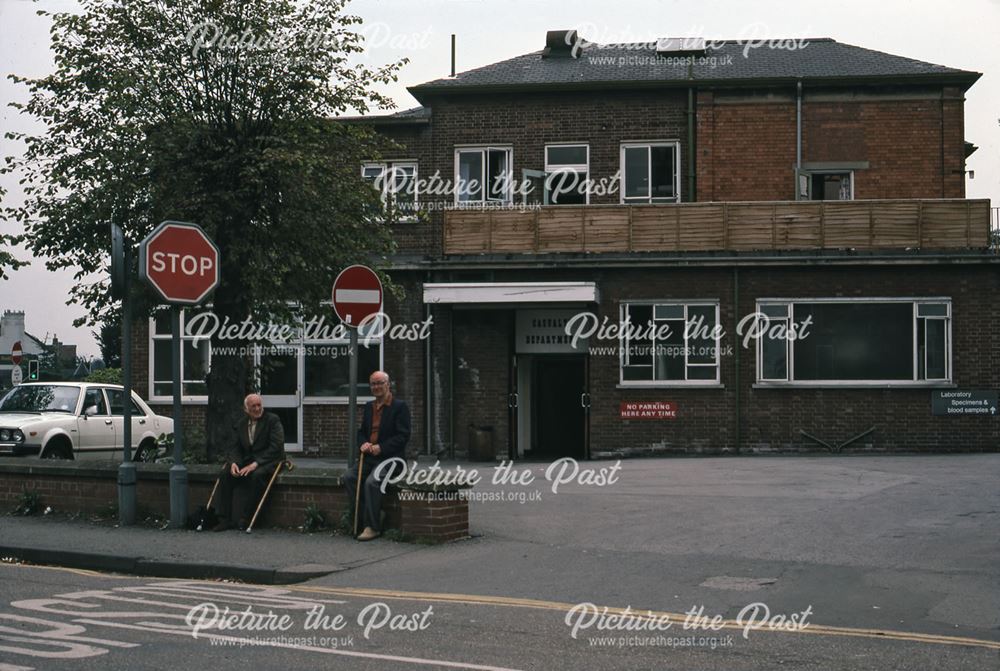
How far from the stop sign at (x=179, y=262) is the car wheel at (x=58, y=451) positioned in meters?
7.77

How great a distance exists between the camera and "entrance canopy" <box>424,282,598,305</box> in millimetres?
25250

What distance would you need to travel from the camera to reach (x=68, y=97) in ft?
54.5

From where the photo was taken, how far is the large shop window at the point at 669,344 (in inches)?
1018

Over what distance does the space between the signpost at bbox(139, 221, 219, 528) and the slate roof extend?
44.7 feet

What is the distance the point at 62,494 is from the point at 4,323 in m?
75.3

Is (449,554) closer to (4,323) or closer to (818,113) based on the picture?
(818,113)

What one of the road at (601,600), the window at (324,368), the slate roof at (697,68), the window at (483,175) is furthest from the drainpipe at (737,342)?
the road at (601,600)

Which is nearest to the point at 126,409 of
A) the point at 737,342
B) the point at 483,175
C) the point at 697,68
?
the point at 483,175

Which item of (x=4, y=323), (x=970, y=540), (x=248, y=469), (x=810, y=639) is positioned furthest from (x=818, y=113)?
(x=4, y=323)

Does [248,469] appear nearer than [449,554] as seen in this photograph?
No

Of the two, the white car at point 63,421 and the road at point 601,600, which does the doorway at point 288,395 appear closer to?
the white car at point 63,421

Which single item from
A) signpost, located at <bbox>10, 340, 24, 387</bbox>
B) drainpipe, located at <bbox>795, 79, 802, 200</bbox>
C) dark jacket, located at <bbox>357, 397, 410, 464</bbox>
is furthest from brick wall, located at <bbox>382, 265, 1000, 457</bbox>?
signpost, located at <bbox>10, 340, 24, 387</bbox>

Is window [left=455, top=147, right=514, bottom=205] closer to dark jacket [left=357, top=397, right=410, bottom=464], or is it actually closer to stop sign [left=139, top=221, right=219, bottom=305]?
stop sign [left=139, top=221, right=219, bottom=305]

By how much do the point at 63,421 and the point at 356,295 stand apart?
1027cm
